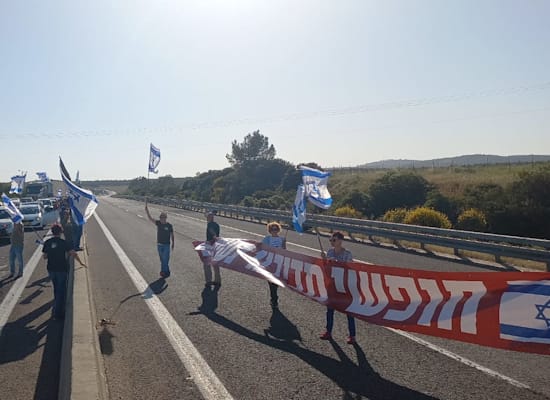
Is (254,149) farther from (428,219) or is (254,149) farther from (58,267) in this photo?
(58,267)

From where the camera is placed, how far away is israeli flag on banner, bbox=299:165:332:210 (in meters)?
9.78

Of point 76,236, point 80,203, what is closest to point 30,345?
point 80,203

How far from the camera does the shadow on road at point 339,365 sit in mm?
5852

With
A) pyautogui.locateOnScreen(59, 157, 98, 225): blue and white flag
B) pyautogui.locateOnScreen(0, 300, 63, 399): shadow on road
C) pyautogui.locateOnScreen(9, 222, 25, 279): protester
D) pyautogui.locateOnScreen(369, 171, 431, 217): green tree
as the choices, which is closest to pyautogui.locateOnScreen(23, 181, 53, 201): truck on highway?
pyautogui.locateOnScreen(369, 171, 431, 217): green tree

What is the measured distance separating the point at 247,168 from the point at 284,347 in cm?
7674

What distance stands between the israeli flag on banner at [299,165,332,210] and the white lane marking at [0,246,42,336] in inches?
→ 224

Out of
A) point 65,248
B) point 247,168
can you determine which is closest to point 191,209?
point 247,168

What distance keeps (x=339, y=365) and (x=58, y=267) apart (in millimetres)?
5952

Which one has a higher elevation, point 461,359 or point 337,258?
point 337,258

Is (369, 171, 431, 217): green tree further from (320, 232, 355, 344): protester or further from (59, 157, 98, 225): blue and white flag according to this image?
(320, 232, 355, 344): protester

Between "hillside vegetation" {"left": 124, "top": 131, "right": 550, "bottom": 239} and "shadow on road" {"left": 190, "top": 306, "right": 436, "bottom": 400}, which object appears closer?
"shadow on road" {"left": 190, "top": 306, "right": 436, "bottom": 400}

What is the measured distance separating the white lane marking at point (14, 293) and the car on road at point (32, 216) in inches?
558

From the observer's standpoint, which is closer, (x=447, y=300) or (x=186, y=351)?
(x=447, y=300)

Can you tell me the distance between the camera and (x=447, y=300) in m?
6.88
